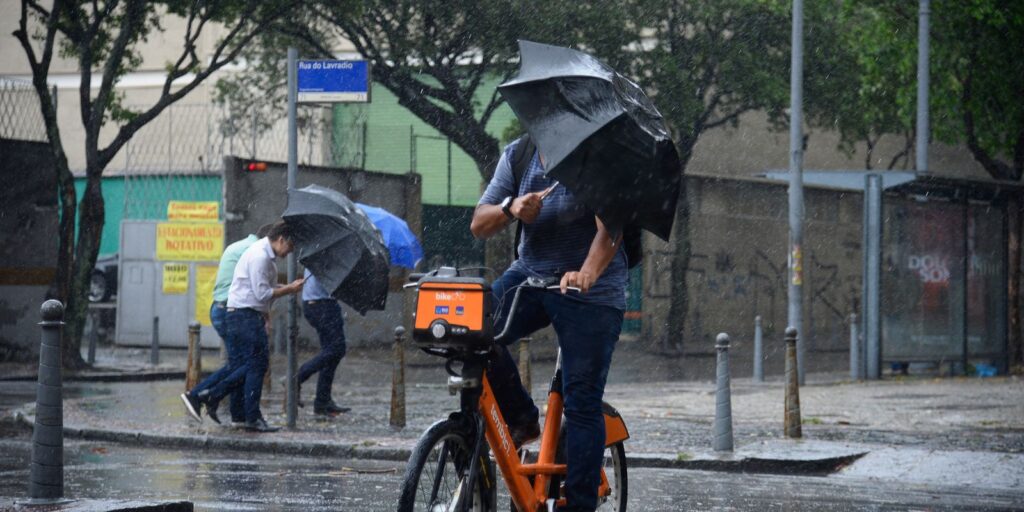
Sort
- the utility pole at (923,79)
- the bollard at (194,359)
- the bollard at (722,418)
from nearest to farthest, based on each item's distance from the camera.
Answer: the bollard at (722,418), the bollard at (194,359), the utility pole at (923,79)

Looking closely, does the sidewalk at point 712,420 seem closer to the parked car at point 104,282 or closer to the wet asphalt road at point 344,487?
the wet asphalt road at point 344,487

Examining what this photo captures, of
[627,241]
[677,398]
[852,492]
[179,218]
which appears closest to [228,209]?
[179,218]

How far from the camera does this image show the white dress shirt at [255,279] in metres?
12.1

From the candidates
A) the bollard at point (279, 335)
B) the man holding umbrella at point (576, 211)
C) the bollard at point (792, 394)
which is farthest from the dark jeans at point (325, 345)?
the bollard at point (279, 335)

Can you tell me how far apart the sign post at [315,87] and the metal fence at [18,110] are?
32.9ft

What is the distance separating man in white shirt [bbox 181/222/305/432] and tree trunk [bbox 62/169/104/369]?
842 centimetres

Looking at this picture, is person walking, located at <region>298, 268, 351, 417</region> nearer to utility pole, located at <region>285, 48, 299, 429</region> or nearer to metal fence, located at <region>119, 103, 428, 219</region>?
utility pole, located at <region>285, 48, 299, 429</region>

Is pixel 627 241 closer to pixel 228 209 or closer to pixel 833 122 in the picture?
pixel 228 209

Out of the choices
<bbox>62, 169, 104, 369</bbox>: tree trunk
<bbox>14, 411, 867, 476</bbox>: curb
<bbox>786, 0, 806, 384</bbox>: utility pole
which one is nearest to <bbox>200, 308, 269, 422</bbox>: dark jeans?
<bbox>14, 411, 867, 476</bbox>: curb

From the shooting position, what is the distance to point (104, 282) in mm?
30109

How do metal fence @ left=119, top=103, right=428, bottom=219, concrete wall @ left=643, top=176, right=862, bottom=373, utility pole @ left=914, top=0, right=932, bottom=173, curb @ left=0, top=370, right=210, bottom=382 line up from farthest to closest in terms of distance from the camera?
concrete wall @ left=643, top=176, right=862, bottom=373 < metal fence @ left=119, top=103, right=428, bottom=219 < utility pole @ left=914, top=0, right=932, bottom=173 < curb @ left=0, top=370, right=210, bottom=382

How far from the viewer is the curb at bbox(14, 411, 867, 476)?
33.4ft

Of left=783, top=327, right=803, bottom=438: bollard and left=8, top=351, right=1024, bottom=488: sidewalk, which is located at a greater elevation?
left=783, top=327, right=803, bottom=438: bollard

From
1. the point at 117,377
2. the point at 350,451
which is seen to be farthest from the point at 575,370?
the point at 117,377
